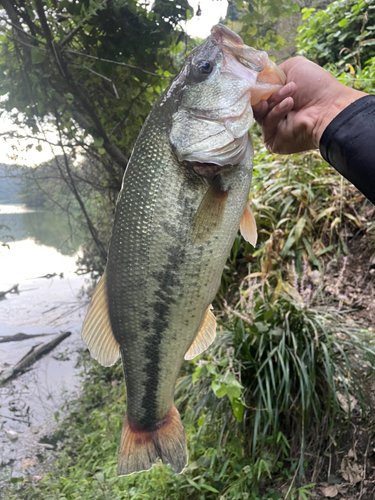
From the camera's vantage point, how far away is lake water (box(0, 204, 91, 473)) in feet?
9.00

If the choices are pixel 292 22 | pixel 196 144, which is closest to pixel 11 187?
pixel 196 144

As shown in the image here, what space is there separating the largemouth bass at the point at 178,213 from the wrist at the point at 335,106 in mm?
223

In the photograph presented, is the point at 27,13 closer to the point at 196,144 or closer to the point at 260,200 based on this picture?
the point at 196,144

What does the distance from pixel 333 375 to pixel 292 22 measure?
941 cm

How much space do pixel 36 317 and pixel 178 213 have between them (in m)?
2.75

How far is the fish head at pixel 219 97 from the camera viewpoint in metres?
1.03

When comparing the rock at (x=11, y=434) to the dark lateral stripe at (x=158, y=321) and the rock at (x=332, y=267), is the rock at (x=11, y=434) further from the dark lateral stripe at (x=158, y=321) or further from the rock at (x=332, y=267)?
the rock at (x=332, y=267)

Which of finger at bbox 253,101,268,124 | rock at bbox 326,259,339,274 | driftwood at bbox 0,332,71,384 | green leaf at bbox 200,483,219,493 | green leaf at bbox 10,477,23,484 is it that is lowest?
green leaf at bbox 10,477,23,484

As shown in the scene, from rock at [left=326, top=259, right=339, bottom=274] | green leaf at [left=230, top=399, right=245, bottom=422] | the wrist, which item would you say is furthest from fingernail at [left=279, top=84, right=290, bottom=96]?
rock at [left=326, top=259, right=339, bottom=274]

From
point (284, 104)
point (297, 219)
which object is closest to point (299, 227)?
point (297, 219)

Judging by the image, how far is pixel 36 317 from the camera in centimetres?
322

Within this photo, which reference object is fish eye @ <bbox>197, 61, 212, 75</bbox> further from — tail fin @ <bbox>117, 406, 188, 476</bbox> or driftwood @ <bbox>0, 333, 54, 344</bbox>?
driftwood @ <bbox>0, 333, 54, 344</bbox>

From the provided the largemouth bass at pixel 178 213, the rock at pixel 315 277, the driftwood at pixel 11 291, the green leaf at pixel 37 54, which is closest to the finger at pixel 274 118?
the largemouth bass at pixel 178 213

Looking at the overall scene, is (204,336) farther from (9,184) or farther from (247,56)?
(9,184)
